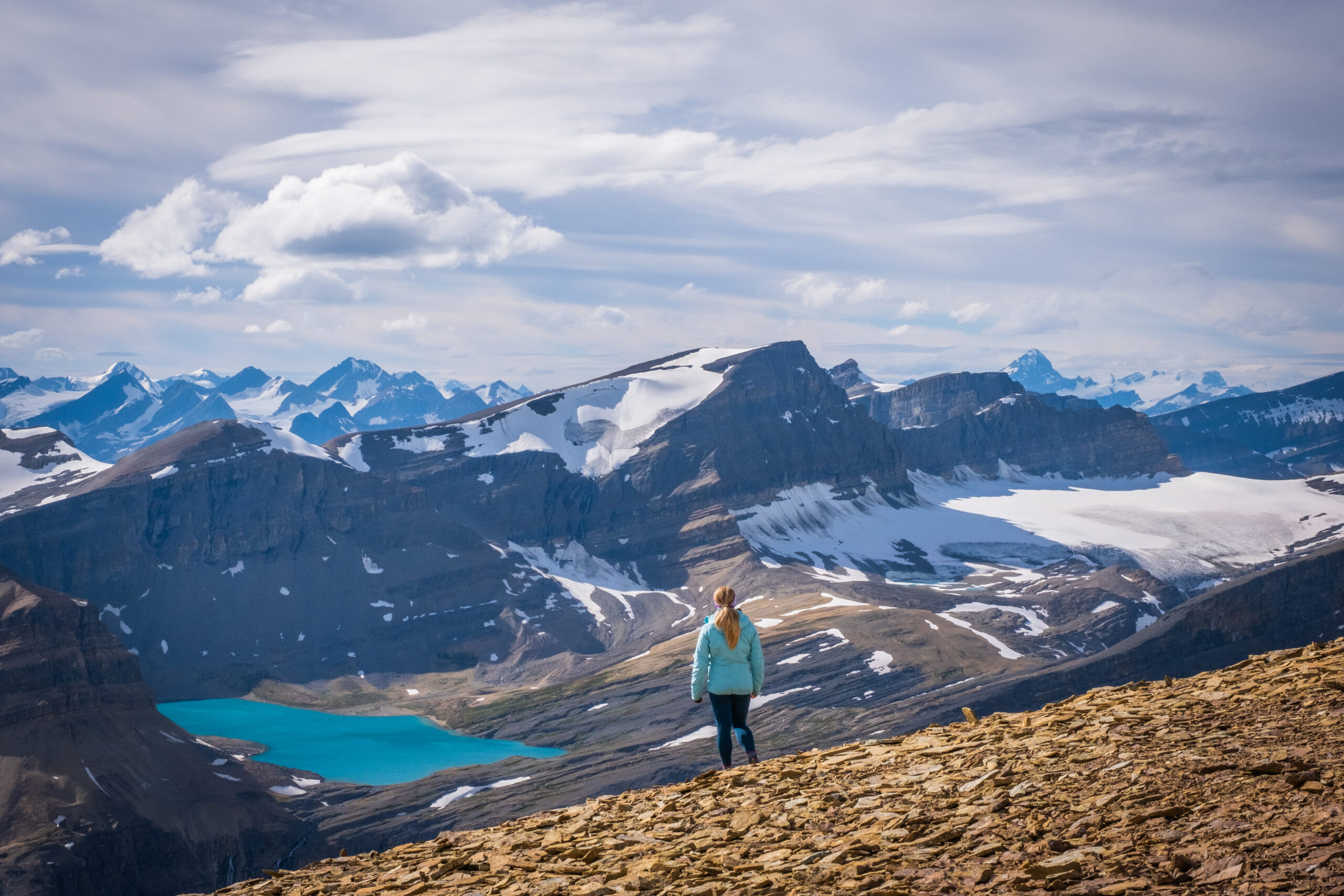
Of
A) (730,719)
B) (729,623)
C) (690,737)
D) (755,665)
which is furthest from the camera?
(690,737)

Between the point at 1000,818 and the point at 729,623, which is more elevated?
the point at 729,623

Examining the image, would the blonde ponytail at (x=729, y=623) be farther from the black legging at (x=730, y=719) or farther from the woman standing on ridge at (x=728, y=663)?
the black legging at (x=730, y=719)

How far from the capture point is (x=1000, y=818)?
50.9ft

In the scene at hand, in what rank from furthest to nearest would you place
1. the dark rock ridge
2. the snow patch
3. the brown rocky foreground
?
1. the snow patch
2. the dark rock ridge
3. the brown rocky foreground

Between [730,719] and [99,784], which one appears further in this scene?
[99,784]

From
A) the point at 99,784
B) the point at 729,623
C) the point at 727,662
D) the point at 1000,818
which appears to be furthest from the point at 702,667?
the point at 99,784

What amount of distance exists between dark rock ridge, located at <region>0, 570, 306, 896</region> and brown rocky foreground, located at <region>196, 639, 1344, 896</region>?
138 m

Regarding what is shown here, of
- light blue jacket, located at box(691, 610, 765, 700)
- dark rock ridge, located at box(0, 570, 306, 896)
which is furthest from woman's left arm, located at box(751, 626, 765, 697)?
dark rock ridge, located at box(0, 570, 306, 896)

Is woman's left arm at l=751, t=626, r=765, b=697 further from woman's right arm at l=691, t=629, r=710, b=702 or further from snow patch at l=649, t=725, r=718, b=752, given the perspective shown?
snow patch at l=649, t=725, r=718, b=752

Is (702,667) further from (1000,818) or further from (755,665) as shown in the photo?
(1000,818)

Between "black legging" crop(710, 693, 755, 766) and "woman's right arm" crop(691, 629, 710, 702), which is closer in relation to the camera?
"woman's right arm" crop(691, 629, 710, 702)

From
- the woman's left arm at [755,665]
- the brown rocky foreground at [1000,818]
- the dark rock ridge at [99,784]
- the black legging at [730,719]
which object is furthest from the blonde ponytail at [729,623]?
the dark rock ridge at [99,784]

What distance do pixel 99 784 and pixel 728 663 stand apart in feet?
504

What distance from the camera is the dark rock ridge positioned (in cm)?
13612
